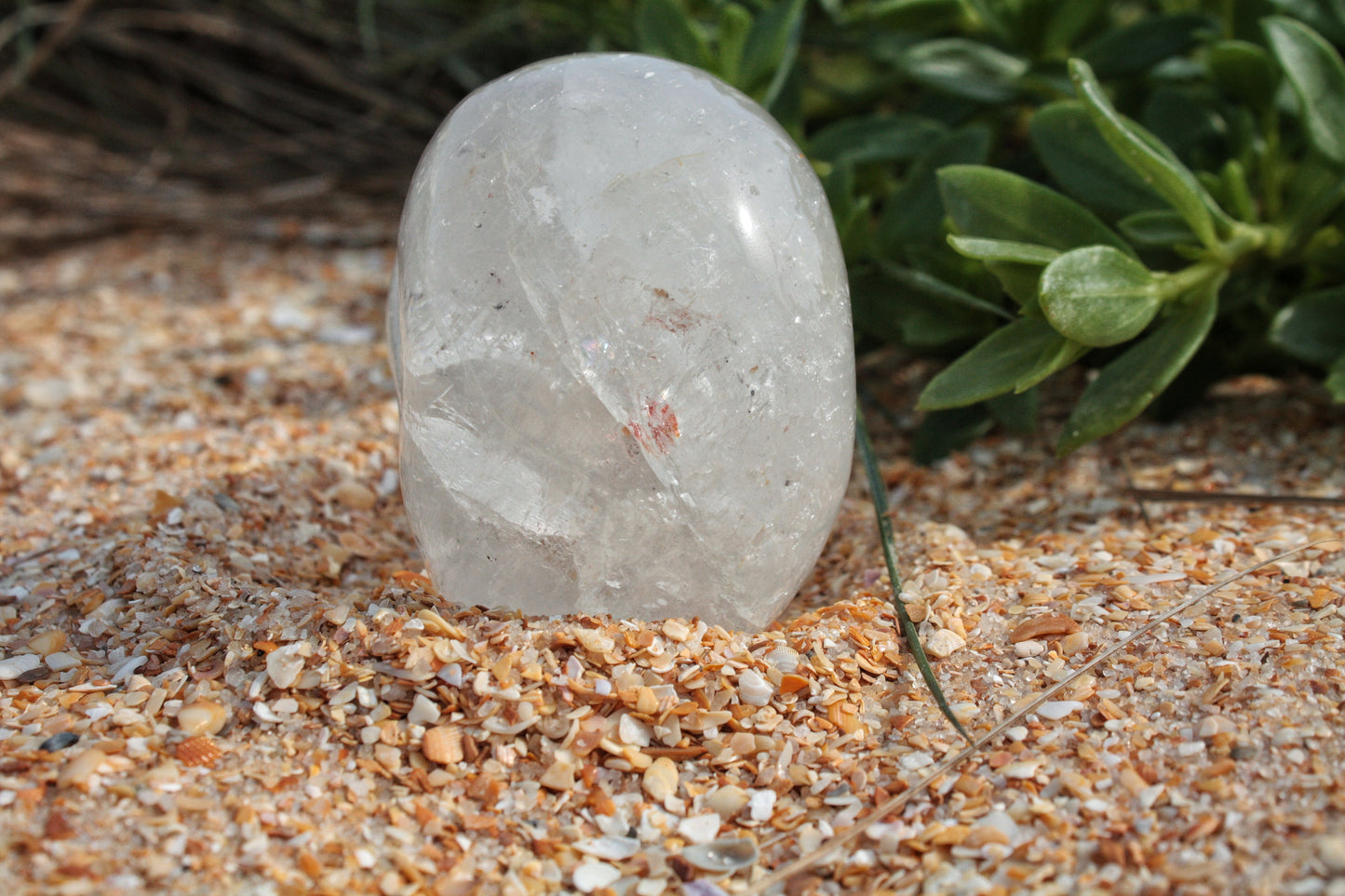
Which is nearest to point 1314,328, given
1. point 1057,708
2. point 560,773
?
point 1057,708

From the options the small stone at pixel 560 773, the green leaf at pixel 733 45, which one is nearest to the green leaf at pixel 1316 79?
the green leaf at pixel 733 45

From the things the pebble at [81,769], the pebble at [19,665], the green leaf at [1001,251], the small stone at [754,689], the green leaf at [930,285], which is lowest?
the small stone at [754,689]

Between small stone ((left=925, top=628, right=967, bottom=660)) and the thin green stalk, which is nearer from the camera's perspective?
the thin green stalk

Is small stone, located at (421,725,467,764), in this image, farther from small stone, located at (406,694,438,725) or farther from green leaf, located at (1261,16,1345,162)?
green leaf, located at (1261,16,1345,162)

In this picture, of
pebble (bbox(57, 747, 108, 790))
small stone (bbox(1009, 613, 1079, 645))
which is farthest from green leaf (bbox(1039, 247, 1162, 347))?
pebble (bbox(57, 747, 108, 790))

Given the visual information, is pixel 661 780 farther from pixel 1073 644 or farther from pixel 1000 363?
pixel 1000 363

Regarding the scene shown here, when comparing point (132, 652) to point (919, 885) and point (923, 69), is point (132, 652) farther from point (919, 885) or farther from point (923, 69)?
point (923, 69)

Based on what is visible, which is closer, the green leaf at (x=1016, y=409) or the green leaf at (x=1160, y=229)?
the green leaf at (x=1160, y=229)

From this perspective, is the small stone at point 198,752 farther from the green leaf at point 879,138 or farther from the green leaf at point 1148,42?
the green leaf at point 1148,42
